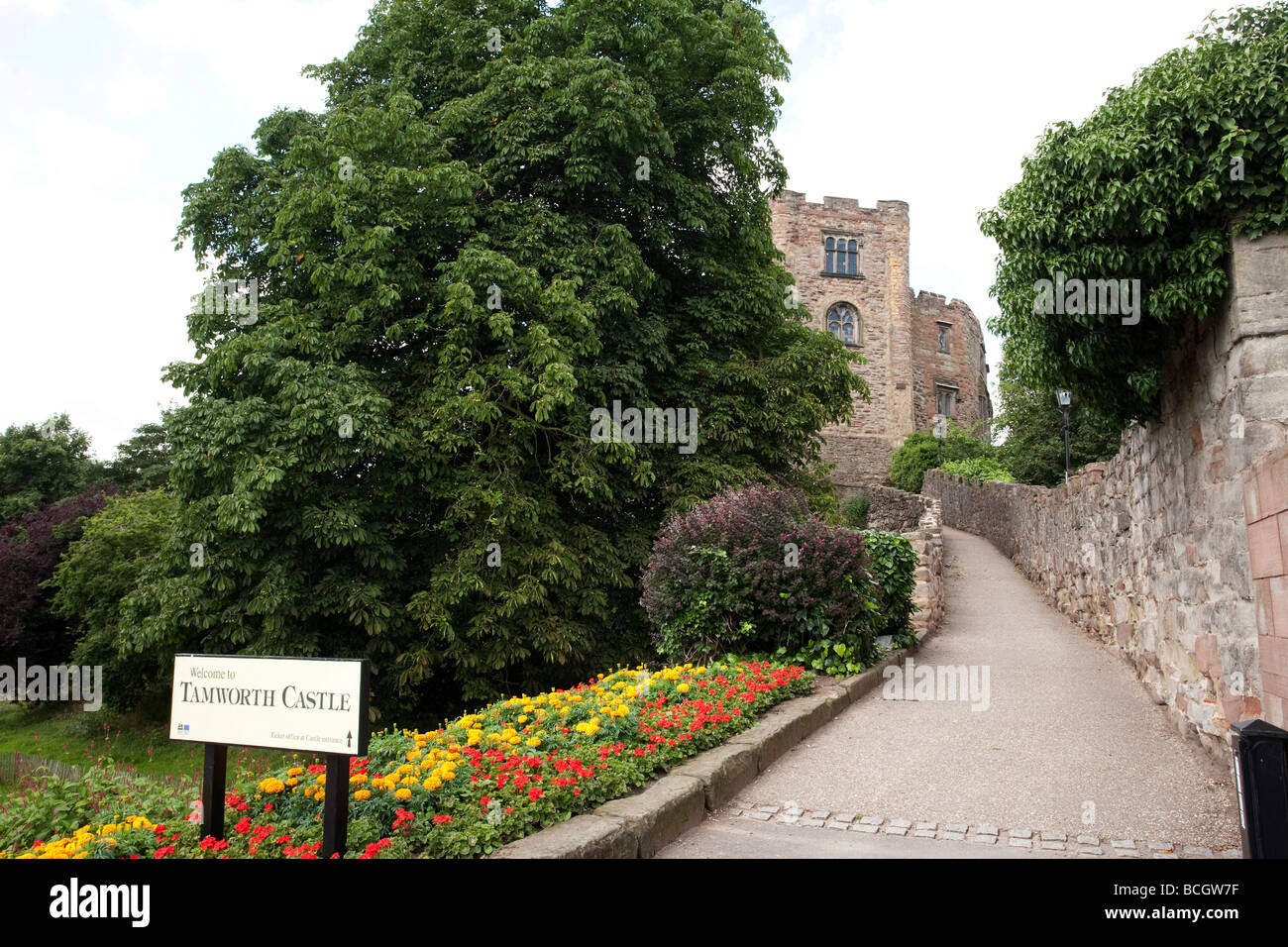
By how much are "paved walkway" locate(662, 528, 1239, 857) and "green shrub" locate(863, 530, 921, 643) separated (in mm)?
1397

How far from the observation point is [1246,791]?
117 inches

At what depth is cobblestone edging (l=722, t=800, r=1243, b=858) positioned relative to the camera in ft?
14.9

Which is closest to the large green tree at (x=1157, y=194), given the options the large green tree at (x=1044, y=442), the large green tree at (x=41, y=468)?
the large green tree at (x=1044, y=442)

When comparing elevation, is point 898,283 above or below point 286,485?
above

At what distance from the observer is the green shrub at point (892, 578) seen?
34.8 feet

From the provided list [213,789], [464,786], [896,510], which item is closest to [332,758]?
[213,789]

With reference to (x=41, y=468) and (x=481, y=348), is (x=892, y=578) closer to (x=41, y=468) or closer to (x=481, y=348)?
(x=481, y=348)

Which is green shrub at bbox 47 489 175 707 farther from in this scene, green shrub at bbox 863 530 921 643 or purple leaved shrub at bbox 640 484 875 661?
green shrub at bbox 863 530 921 643

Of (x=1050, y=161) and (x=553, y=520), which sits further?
(x=553, y=520)

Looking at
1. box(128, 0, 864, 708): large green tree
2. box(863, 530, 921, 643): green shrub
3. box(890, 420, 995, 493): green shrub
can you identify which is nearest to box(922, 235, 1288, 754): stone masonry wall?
box(863, 530, 921, 643): green shrub

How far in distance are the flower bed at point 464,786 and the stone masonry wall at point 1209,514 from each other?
3414 mm

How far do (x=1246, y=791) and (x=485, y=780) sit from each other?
3435 mm
